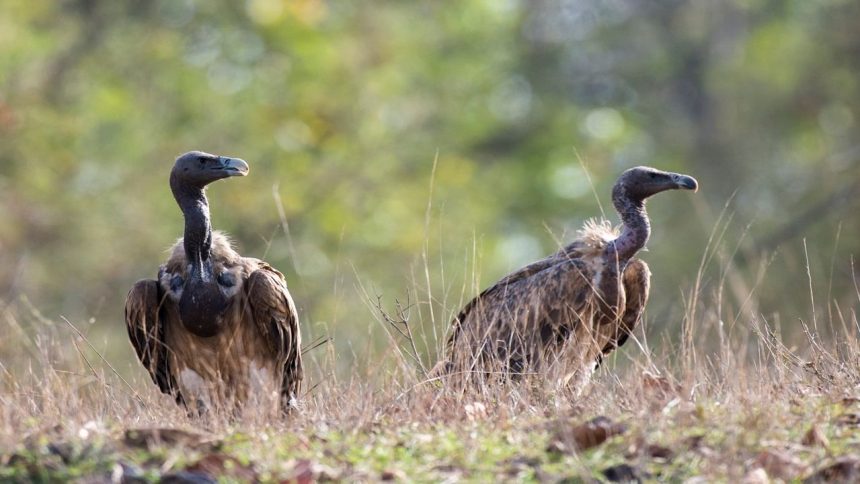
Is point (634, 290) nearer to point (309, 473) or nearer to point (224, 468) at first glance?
point (309, 473)

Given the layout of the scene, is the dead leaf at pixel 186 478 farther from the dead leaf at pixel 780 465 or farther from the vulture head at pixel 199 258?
the vulture head at pixel 199 258

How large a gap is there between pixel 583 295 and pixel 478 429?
292 centimetres

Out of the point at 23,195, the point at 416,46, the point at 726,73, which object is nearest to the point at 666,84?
the point at 416,46

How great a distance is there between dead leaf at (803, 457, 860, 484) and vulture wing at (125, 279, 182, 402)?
13.0 ft

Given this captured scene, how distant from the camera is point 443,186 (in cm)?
2911

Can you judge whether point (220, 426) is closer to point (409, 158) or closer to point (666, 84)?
point (409, 158)

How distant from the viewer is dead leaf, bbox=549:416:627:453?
6.42 m

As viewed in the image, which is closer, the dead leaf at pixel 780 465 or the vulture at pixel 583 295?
the dead leaf at pixel 780 465

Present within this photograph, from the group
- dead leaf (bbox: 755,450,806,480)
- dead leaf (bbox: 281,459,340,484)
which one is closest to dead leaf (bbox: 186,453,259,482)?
dead leaf (bbox: 281,459,340,484)

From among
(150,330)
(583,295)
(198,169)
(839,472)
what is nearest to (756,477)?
(839,472)

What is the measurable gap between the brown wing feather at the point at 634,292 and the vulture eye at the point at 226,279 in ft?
7.54

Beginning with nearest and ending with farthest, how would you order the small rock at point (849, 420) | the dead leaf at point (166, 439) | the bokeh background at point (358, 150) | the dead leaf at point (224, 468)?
the dead leaf at point (224, 468), the dead leaf at point (166, 439), the small rock at point (849, 420), the bokeh background at point (358, 150)

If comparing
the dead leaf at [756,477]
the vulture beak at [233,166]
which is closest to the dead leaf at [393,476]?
the dead leaf at [756,477]

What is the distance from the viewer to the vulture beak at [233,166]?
9.09 m
